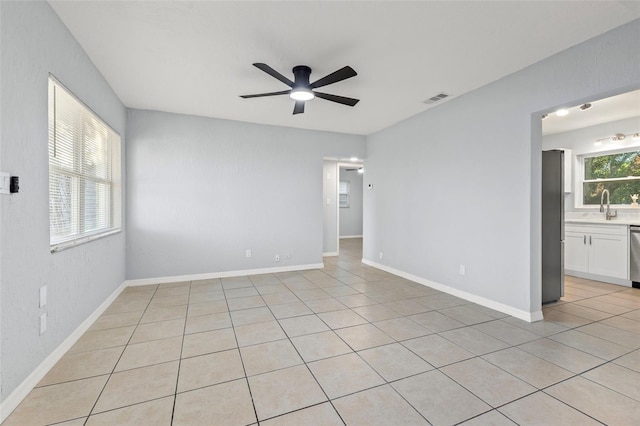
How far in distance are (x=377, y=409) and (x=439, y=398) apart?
0.42m

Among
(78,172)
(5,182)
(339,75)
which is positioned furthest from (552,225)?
(78,172)

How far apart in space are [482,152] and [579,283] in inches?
116

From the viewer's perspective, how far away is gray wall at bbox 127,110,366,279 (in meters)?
4.47

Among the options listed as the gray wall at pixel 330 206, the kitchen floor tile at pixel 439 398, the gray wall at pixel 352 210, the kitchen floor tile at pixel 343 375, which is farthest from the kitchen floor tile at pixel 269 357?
the gray wall at pixel 352 210

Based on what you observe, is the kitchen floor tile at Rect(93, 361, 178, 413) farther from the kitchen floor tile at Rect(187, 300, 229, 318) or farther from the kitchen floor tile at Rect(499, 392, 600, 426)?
the kitchen floor tile at Rect(499, 392, 600, 426)

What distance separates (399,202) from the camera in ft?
16.6

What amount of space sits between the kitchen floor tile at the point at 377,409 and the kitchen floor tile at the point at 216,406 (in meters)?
0.55

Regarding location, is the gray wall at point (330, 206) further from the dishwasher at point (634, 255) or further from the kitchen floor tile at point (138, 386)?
the kitchen floor tile at point (138, 386)

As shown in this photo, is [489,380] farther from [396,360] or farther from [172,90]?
[172,90]

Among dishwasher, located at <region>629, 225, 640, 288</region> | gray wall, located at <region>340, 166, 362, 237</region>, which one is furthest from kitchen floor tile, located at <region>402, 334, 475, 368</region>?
gray wall, located at <region>340, 166, 362, 237</region>

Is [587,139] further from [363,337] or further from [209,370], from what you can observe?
[209,370]

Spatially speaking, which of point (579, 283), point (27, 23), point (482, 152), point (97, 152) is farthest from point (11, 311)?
A: point (579, 283)

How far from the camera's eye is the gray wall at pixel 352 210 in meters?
10.4

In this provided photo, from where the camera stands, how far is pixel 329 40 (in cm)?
256
